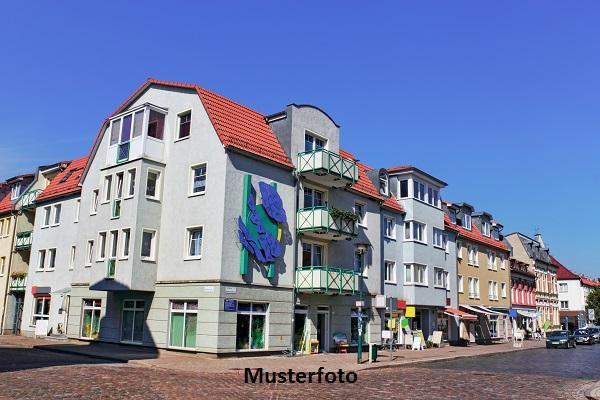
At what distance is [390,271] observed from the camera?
3594 centimetres

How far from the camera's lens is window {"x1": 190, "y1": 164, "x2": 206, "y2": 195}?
25656 mm

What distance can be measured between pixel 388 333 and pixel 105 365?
516 inches

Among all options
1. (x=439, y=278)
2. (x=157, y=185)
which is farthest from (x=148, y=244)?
(x=439, y=278)

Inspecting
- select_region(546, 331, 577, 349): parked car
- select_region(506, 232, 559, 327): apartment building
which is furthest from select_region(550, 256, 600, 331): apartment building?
select_region(546, 331, 577, 349): parked car

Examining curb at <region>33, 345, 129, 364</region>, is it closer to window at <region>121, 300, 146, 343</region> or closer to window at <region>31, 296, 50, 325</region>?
window at <region>121, 300, 146, 343</region>

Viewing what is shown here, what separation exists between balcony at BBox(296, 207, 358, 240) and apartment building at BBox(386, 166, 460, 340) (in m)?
8.60

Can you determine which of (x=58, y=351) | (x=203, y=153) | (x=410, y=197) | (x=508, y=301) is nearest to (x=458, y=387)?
(x=203, y=153)

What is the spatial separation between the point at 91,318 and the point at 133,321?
3.84m

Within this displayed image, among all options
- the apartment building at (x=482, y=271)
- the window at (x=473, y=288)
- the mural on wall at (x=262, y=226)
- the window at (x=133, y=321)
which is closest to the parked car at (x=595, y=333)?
the apartment building at (x=482, y=271)

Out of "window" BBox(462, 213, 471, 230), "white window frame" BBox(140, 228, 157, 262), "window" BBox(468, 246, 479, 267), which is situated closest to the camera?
"white window frame" BBox(140, 228, 157, 262)

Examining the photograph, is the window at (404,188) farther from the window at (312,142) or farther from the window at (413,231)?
the window at (312,142)

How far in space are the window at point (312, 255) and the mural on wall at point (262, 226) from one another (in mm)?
2224

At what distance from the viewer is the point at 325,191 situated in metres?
30.2

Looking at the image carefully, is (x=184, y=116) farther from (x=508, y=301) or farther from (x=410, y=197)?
(x=508, y=301)
